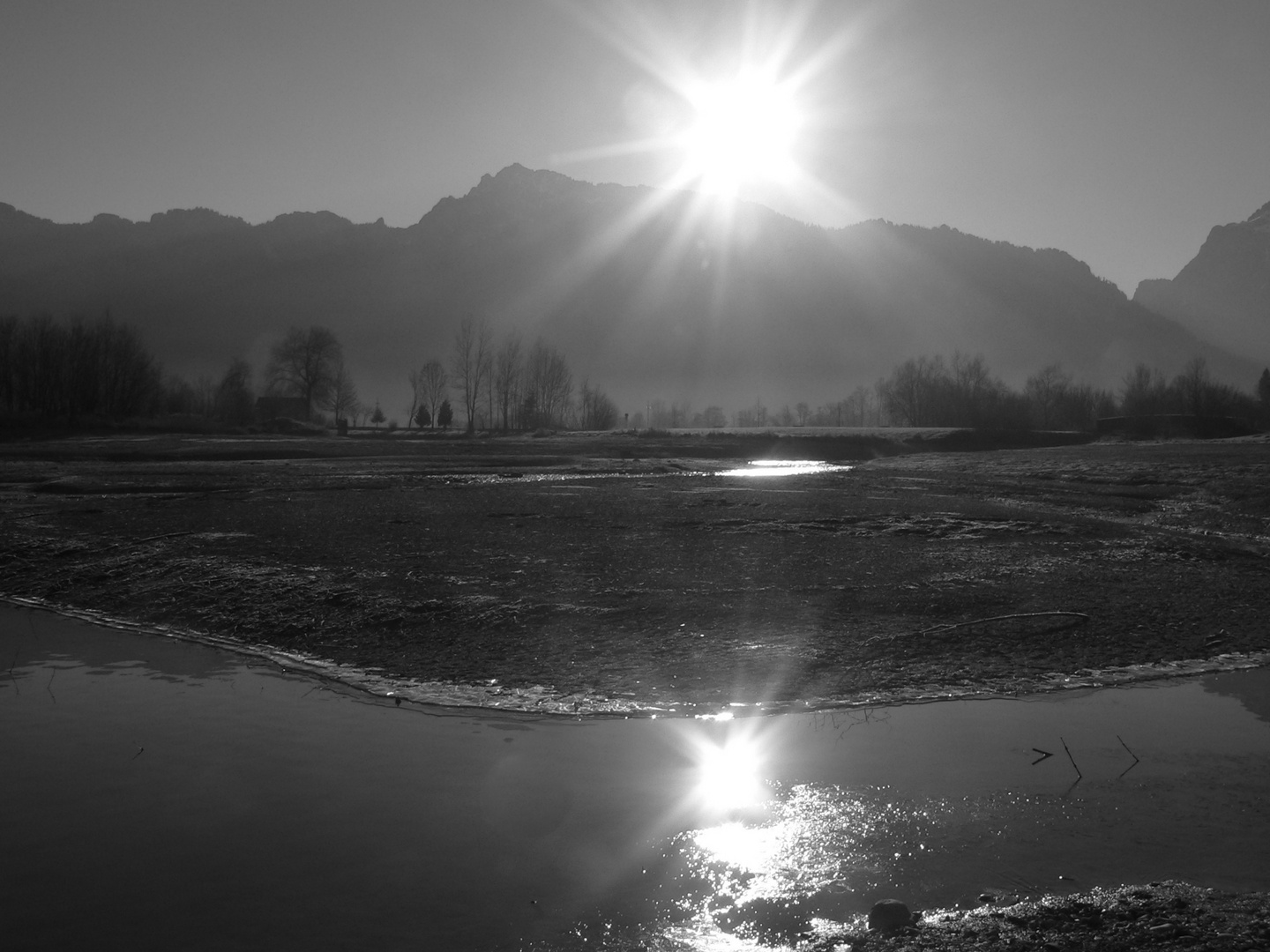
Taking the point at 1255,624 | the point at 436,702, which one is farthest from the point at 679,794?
the point at 1255,624

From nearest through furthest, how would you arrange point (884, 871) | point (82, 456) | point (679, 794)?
point (884, 871)
point (679, 794)
point (82, 456)

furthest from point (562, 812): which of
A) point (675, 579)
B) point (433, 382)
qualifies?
point (433, 382)

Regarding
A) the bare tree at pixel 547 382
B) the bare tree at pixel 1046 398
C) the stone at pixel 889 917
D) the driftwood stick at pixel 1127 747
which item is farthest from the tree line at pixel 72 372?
the bare tree at pixel 1046 398

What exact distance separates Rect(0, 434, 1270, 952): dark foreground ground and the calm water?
509 millimetres

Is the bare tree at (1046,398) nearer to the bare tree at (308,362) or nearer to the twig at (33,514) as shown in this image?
the bare tree at (308,362)

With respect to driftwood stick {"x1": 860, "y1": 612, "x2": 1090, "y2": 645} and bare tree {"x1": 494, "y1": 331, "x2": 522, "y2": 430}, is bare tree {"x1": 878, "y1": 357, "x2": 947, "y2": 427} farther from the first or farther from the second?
driftwood stick {"x1": 860, "y1": 612, "x2": 1090, "y2": 645}

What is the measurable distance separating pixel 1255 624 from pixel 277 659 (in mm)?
10273

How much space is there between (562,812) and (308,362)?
11979cm

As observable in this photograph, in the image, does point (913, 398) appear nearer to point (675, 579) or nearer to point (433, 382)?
point (433, 382)

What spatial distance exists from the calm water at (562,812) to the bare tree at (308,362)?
116 meters

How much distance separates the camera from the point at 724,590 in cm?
1159

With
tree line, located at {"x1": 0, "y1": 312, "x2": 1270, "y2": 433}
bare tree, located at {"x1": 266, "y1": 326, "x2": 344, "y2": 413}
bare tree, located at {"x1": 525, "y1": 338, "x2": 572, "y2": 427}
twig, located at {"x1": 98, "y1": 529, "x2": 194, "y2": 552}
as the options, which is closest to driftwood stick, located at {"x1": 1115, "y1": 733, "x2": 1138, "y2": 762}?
twig, located at {"x1": 98, "y1": 529, "x2": 194, "y2": 552}

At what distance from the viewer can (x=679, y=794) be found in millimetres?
5746

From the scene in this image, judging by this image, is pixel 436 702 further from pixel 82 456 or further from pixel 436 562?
pixel 82 456
